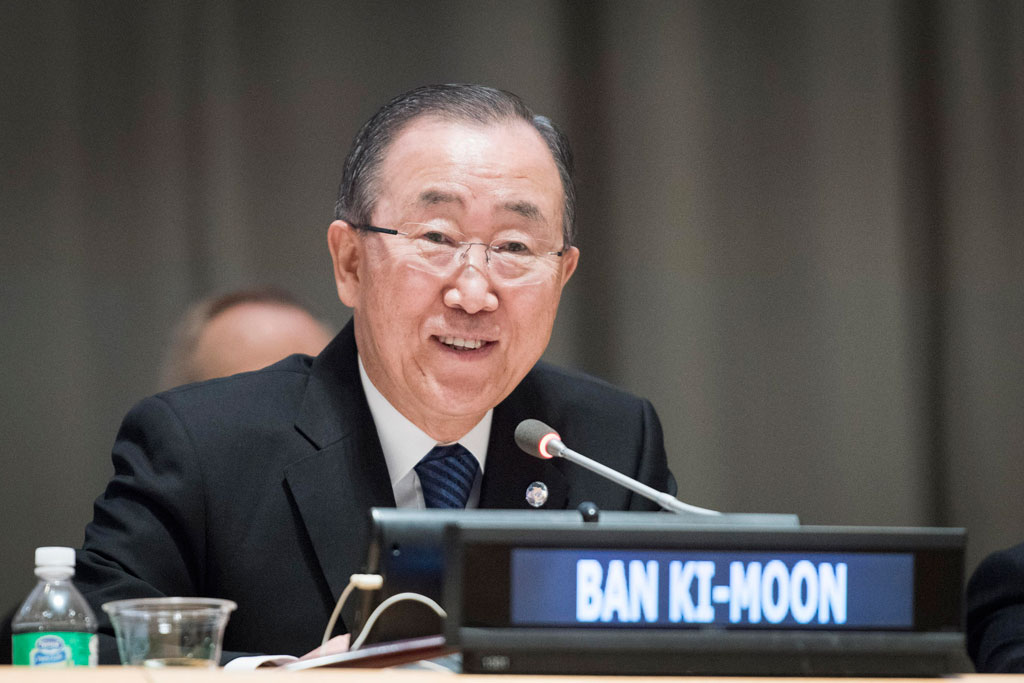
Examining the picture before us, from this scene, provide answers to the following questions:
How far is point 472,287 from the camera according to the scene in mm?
1803

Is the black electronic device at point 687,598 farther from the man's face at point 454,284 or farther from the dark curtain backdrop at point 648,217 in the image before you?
the dark curtain backdrop at point 648,217

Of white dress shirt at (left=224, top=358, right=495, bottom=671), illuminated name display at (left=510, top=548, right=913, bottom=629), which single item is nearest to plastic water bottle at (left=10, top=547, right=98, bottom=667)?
illuminated name display at (left=510, top=548, right=913, bottom=629)

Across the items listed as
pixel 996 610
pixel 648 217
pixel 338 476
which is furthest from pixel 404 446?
pixel 648 217

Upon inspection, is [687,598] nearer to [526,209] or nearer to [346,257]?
[526,209]

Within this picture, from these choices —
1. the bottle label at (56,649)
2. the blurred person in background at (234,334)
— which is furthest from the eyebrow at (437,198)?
the blurred person in background at (234,334)

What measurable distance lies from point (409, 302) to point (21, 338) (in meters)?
1.73

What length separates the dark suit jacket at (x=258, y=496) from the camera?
1.68 meters

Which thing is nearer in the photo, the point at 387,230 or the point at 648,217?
the point at 387,230

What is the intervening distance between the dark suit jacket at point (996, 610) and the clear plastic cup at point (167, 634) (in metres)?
1.12

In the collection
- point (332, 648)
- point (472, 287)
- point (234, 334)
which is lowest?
point (332, 648)

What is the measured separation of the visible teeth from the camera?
1.84m

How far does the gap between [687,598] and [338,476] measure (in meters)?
0.89

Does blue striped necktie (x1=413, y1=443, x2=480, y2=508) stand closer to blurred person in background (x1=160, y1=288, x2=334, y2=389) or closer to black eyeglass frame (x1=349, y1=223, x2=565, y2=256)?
black eyeglass frame (x1=349, y1=223, x2=565, y2=256)

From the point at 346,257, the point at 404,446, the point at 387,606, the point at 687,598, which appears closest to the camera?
the point at 687,598
